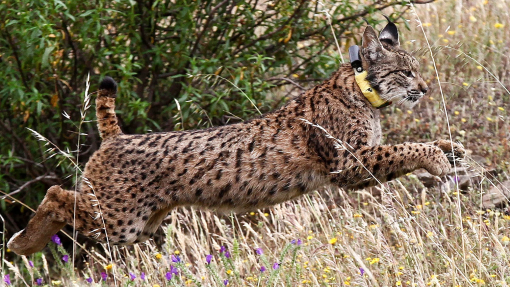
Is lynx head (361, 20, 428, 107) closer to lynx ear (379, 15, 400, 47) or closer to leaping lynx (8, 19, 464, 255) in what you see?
leaping lynx (8, 19, 464, 255)

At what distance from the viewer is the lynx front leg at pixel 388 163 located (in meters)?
5.19

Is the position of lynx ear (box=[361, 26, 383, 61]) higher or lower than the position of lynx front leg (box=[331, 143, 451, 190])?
higher

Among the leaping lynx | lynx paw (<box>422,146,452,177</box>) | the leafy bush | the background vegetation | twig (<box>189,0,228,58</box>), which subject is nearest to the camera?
lynx paw (<box>422,146,452,177</box>)

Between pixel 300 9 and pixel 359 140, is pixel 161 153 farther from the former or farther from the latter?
pixel 300 9

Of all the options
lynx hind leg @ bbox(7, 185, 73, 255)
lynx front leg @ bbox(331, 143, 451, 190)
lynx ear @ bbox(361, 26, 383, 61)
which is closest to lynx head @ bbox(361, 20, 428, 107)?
lynx ear @ bbox(361, 26, 383, 61)

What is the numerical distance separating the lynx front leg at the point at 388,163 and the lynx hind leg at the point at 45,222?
201 cm

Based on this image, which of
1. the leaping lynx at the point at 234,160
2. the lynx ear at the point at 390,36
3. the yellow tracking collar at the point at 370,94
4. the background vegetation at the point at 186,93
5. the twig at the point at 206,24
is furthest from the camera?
the twig at the point at 206,24

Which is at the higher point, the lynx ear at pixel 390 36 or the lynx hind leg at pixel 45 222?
the lynx ear at pixel 390 36

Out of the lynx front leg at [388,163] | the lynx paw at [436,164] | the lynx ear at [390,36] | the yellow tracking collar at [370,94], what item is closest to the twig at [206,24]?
the lynx ear at [390,36]

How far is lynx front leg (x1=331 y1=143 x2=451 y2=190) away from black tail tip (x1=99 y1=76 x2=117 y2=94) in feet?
5.72

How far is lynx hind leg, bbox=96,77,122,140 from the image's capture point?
18.9 ft

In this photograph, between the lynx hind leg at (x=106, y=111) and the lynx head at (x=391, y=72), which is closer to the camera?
the lynx head at (x=391, y=72)

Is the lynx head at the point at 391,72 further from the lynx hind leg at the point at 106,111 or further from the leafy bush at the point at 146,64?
the lynx hind leg at the point at 106,111

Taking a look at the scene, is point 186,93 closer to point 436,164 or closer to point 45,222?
point 45,222
